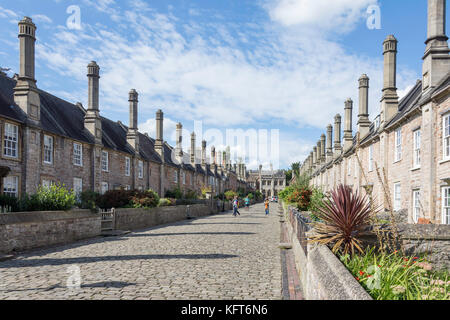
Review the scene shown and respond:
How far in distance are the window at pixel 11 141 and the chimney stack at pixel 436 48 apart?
71.2 feet

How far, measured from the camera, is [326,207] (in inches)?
298

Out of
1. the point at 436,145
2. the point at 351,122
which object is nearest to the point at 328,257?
the point at 436,145

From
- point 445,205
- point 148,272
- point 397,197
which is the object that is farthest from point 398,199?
point 148,272

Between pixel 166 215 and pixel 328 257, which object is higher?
pixel 328 257

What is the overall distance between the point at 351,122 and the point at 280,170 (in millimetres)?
119464

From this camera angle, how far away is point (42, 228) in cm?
1292

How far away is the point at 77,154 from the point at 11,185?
6.35 meters

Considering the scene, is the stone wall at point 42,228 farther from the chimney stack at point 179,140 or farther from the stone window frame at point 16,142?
the chimney stack at point 179,140

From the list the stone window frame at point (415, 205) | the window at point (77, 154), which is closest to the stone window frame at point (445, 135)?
the stone window frame at point (415, 205)

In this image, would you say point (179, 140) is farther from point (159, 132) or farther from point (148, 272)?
point (148, 272)

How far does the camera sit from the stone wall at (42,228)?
11533 millimetres

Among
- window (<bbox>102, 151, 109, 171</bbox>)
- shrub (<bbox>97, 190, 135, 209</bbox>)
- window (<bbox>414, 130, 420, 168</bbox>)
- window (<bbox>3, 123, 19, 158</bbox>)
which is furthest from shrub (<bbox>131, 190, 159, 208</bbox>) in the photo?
window (<bbox>414, 130, 420, 168</bbox>)

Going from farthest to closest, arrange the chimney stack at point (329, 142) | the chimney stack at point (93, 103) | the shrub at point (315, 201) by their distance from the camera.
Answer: the chimney stack at point (329, 142) < the chimney stack at point (93, 103) < the shrub at point (315, 201)

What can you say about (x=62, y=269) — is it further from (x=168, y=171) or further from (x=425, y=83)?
(x=168, y=171)
